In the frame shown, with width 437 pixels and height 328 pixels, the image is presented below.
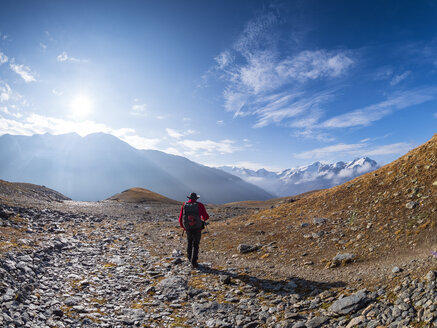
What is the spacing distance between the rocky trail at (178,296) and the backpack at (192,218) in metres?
2.13

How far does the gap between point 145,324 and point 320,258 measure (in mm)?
8523

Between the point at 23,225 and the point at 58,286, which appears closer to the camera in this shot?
the point at 58,286

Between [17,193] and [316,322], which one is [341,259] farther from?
[17,193]

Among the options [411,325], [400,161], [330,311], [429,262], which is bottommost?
[330,311]

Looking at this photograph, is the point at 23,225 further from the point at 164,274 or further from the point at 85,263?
the point at 164,274

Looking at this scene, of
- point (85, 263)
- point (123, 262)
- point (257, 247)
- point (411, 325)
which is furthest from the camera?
point (257, 247)

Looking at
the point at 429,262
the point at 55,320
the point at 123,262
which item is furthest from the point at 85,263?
the point at 429,262

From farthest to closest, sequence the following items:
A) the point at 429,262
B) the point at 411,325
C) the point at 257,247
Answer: the point at 257,247, the point at 429,262, the point at 411,325

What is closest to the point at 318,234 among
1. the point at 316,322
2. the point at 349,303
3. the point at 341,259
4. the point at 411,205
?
the point at 341,259

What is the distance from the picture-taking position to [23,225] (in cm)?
1655

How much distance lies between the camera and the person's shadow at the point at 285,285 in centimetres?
834

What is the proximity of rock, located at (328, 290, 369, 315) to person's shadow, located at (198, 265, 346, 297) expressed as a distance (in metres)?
1.24

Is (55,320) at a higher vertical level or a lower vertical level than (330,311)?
lower

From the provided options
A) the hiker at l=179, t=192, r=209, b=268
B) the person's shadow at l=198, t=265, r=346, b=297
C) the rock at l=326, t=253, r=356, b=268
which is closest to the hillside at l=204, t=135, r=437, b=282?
the rock at l=326, t=253, r=356, b=268
